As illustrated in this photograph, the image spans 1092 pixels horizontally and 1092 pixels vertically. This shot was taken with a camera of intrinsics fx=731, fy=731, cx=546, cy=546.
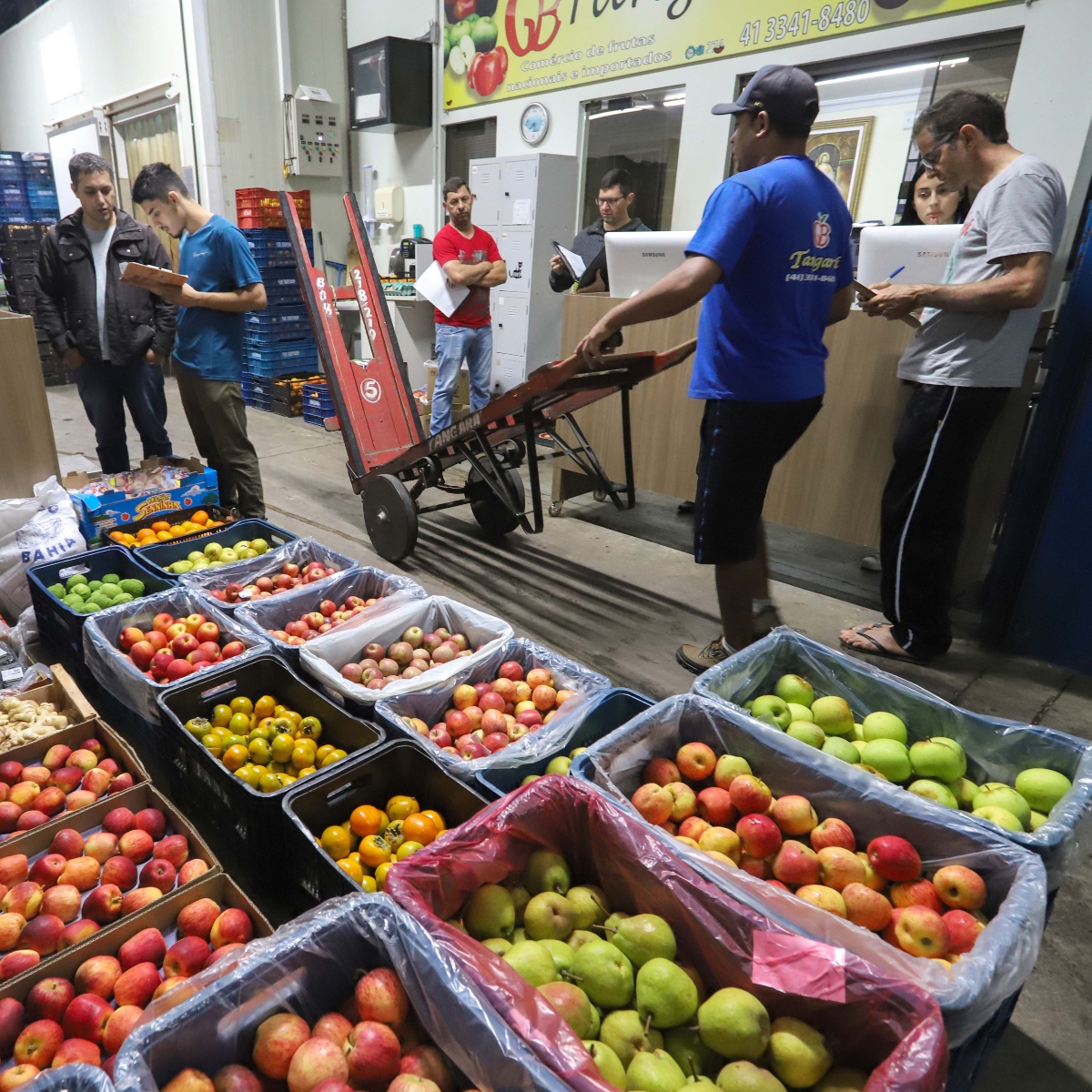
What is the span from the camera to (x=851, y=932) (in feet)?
3.37

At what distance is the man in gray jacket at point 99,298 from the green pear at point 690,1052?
3604mm

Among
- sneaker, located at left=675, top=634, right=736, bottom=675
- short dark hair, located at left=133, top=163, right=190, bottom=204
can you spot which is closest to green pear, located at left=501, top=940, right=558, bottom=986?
sneaker, located at left=675, top=634, right=736, bottom=675

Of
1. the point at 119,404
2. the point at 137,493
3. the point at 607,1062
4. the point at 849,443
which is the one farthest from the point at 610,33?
the point at 607,1062

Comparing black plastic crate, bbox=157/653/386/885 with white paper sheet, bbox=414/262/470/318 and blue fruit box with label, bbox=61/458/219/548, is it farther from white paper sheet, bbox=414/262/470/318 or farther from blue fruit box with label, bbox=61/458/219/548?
white paper sheet, bbox=414/262/470/318

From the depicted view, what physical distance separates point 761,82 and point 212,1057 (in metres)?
2.48

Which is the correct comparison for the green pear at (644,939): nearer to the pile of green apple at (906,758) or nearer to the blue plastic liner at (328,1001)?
the blue plastic liner at (328,1001)

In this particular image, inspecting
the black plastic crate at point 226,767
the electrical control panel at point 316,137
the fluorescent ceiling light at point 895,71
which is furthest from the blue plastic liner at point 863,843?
the electrical control panel at point 316,137

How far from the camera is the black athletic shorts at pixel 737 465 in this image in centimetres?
227

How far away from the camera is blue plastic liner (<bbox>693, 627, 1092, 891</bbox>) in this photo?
1.20m

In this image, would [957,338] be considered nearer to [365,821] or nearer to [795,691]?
[795,691]

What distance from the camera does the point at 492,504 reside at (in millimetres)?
3852

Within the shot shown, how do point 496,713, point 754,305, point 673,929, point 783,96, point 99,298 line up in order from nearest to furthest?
point 673,929, point 496,713, point 783,96, point 754,305, point 99,298

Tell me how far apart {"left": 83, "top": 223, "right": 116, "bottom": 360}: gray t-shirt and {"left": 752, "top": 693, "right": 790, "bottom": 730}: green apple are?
3.37 m

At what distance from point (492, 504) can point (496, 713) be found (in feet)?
6.96
